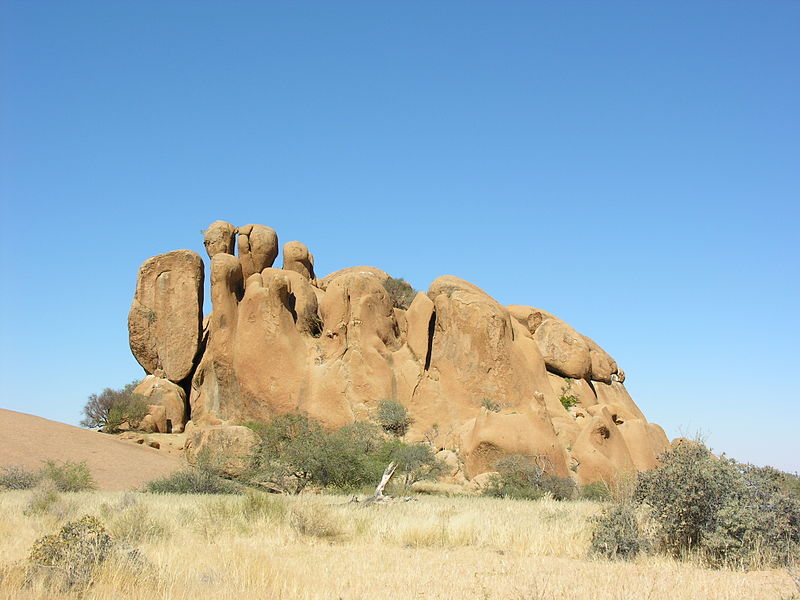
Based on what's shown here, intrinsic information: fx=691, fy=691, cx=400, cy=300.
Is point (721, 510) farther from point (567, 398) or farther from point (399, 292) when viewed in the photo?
point (399, 292)

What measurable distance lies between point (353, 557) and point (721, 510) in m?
5.32

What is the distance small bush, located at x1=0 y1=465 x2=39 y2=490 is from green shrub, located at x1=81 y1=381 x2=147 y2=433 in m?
15.0

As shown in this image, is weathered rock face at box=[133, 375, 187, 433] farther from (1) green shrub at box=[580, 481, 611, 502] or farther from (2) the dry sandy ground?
(1) green shrub at box=[580, 481, 611, 502]

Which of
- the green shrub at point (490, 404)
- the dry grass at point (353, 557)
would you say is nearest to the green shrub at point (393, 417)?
the green shrub at point (490, 404)

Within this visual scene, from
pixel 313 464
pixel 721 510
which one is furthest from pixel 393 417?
pixel 721 510

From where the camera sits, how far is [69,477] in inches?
805

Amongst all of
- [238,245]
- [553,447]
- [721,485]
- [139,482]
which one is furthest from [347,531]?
[238,245]

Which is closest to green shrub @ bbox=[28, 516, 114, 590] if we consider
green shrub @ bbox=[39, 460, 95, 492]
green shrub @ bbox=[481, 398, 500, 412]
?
green shrub @ bbox=[39, 460, 95, 492]

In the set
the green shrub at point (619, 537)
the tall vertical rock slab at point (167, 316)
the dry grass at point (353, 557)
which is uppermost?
the tall vertical rock slab at point (167, 316)

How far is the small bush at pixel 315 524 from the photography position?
11.6m

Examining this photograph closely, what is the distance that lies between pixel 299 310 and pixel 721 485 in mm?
29764

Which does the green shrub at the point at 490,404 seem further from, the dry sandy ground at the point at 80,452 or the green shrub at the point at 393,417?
the dry sandy ground at the point at 80,452

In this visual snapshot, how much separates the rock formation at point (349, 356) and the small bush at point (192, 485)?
12.1 m

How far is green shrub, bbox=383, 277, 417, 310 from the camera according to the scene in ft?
147
